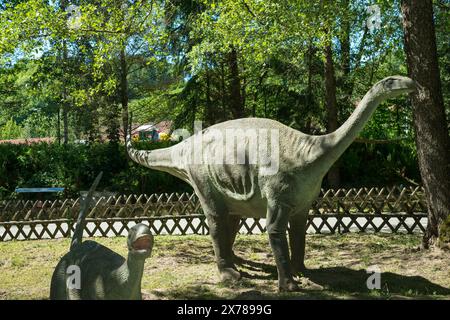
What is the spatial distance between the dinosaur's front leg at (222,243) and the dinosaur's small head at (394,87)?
2.83 m

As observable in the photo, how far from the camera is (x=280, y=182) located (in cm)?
679

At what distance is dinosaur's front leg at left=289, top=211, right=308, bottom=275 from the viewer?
7.49m

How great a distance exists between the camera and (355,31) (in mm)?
19641

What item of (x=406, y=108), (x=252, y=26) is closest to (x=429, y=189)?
(x=252, y=26)

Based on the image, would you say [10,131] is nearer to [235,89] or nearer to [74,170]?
[74,170]

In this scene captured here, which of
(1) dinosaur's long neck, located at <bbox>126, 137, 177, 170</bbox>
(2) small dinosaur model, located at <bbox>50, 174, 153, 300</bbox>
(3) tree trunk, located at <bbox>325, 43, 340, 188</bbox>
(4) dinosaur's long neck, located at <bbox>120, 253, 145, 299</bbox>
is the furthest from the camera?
(3) tree trunk, located at <bbox>325, 43, 340, 188</bbox>

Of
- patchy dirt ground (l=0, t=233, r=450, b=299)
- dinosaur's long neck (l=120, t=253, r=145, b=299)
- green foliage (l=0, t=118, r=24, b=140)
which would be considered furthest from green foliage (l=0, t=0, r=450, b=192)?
green foliage (l=0, t=118, r=24, b=140)

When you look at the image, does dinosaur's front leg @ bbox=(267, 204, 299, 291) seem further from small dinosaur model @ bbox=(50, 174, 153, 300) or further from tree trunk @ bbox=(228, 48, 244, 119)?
tree trunk @ bbox=(228, 48, 244, 119)

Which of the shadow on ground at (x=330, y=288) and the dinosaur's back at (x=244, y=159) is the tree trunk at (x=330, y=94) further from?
the dinosaur's back at (x=244, y=159)

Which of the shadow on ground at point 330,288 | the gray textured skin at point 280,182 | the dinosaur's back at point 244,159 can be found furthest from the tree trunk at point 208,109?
the shadow on ground at point 330,288

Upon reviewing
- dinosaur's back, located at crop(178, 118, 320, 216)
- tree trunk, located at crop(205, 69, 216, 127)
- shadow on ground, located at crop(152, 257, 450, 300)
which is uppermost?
tree trunk, located at crop(205, 69, 216, 127)

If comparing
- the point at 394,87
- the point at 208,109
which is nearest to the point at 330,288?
the point at 394,87

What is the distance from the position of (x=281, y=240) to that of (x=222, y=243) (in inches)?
45.9

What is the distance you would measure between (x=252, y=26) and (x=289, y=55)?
3.44 m
